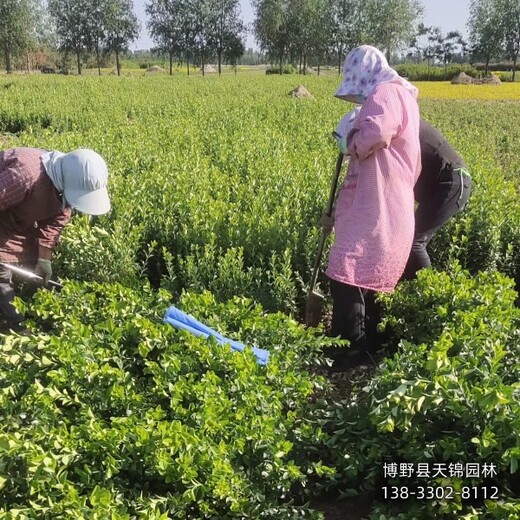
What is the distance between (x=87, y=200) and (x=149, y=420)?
190 cm

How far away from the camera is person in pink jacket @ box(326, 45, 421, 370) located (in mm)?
3266

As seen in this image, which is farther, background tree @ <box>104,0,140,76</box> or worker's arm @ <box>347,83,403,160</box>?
background tree @ <box>104,0,140,76</box>

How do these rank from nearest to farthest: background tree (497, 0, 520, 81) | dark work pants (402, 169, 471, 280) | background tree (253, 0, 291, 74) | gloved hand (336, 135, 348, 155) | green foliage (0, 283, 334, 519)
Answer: green foliage (0, 283, 334, 519), gloved hand (336, 135, 348, 155), dark work pants (402, 169, 471, 280), background tree (497, 0, 520, 81), background tree (253, 0, 291, 74)

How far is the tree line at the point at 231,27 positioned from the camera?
60.0 metres

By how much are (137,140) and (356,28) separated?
201 ft

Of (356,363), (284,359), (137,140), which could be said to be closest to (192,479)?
(284,359)

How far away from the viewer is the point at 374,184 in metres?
3.45

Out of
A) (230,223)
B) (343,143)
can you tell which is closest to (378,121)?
(343,143)

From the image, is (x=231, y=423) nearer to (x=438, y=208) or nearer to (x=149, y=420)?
(x=149, y=420)

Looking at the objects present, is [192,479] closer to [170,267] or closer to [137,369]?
[137,369]

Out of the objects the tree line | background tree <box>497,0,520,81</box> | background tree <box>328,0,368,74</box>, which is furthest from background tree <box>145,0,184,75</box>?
background tree <box>497,0,520,81</box>

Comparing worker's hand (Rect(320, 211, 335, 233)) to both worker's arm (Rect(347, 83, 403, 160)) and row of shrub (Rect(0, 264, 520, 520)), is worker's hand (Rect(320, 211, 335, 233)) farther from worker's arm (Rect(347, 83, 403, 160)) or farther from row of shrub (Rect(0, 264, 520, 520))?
row of shrub (Rect(0, 264, 520, 520))

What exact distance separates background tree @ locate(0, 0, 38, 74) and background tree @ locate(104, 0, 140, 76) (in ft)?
24.6

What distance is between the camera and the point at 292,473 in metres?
2.38
